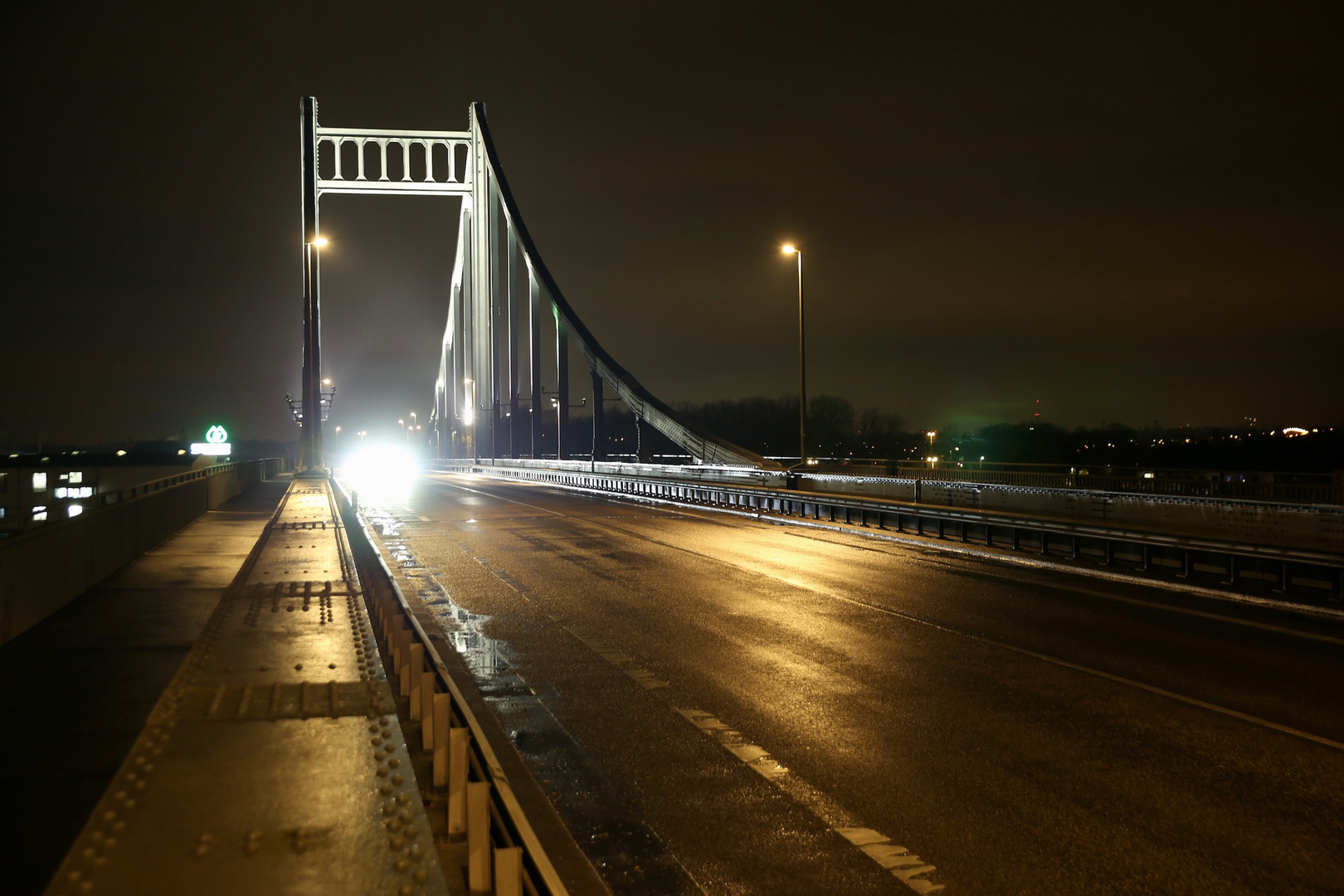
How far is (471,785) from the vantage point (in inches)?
159

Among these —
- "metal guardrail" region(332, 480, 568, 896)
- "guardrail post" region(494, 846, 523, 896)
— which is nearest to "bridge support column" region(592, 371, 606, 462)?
"metal guardrail" region(332, 480, 568, 896)

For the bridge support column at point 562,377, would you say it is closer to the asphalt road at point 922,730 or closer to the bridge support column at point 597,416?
the bridge support column at point 597,416

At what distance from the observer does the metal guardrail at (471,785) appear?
3602 millimetres

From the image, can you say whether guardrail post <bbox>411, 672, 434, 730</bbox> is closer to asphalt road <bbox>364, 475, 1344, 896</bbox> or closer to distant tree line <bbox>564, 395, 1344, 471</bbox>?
asphalt road <bbox>364, 475, 1344, 896</bbox>

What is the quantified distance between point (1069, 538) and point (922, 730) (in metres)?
11.1

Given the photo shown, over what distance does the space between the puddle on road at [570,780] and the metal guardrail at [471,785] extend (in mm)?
289

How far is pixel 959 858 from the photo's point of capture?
170 inches

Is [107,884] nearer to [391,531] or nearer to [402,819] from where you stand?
[402,819]

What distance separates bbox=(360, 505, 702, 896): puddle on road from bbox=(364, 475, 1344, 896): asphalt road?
0.8 inches

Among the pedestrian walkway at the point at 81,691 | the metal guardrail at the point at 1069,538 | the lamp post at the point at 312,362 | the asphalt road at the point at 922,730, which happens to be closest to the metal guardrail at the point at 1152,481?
the metal guardrail at the point at 1069,538

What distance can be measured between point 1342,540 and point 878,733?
1346cm

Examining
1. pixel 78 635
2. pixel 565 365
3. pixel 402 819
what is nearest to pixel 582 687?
pixel 402 819

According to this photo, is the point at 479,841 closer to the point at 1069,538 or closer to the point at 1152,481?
the point at 1069,538

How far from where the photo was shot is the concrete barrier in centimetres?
852
